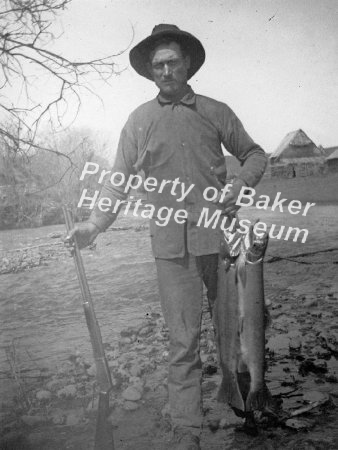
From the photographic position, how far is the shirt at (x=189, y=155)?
2748 millimetres

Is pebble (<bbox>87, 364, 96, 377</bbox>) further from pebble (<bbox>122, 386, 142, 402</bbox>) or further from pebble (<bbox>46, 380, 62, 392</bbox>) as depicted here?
pebble (<bbox>122, 386, 142, 402</bbox>)

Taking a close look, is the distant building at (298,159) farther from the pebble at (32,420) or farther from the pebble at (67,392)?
the pebble at (32,420)

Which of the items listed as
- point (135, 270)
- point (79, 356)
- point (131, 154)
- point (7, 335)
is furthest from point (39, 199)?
point (131, 154)

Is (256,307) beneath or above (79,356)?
above

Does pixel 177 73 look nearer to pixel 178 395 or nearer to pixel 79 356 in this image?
pixel 178 395

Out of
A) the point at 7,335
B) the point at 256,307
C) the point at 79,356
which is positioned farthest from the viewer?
the point at 7,335

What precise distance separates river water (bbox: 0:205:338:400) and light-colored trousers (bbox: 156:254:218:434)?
185cm

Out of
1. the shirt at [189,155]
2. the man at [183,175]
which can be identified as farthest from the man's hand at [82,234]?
the shirt at [189,155]

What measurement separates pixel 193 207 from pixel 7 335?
149 inches

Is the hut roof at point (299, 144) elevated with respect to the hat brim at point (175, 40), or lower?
elevated

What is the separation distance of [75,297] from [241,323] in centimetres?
514

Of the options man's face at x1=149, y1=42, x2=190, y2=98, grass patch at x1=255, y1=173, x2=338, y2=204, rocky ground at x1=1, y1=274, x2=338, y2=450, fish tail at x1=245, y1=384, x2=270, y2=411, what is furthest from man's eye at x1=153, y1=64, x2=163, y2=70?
grass patch at x1=255, y1=173, x2=338, y2=204

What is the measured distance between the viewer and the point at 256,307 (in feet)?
8.20

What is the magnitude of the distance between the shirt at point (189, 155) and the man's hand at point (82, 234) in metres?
0.44
